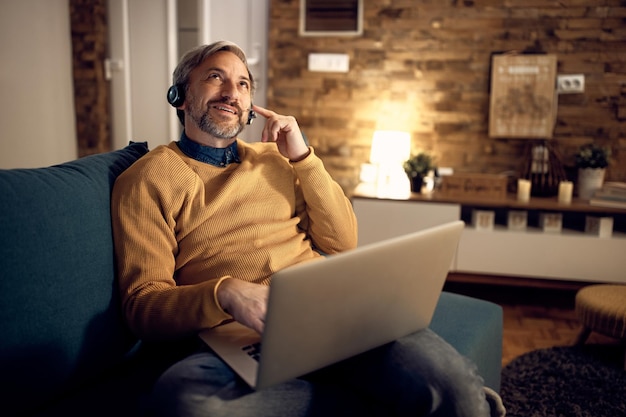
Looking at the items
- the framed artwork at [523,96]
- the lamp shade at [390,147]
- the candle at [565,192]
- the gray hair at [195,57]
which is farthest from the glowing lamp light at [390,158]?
the gray hair at [195,57]

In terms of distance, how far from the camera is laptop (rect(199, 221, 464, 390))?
0.85m

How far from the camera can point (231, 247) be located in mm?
1385

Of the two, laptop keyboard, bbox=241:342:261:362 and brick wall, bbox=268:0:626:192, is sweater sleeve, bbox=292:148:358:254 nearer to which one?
laptop keyboard, bbox=241:342:261:362

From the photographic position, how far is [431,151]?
11.2 ft

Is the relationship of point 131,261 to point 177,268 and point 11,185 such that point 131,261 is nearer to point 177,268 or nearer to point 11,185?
point 177,268

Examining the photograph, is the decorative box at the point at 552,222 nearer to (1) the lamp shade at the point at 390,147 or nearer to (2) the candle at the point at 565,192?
(2) the candle at the point at 565,192

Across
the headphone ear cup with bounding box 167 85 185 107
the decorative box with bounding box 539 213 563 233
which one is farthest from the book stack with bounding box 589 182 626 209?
the headphone ear cup with bounding box 167 85 185 107

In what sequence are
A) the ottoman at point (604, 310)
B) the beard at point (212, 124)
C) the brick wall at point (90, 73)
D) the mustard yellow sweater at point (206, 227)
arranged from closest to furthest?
the mustard yellow sweater at point (206, 227) → the beard at point (212, 124) → the ottoman at point (604, 310) → the brick wall at point (90, 73)

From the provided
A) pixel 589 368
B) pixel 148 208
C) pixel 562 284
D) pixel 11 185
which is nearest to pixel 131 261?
pixel 148 208

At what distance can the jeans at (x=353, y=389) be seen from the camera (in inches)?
39.1

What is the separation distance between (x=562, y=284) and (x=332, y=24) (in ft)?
6.21

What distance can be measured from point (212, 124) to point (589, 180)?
91.5 inches

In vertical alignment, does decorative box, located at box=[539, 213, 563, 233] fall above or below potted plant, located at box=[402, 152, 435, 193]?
below

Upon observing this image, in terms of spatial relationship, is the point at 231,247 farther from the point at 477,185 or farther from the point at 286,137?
the point at 477,185
